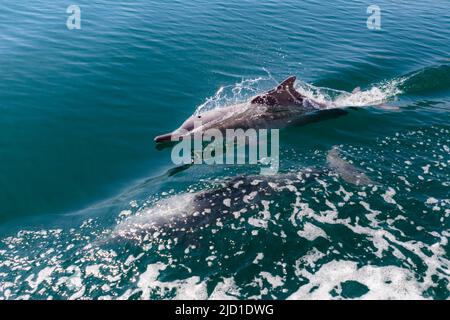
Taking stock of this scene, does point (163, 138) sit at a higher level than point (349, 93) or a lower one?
lower

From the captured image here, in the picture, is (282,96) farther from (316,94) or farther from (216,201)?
(216,201)

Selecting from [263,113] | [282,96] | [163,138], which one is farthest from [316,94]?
[163,138]

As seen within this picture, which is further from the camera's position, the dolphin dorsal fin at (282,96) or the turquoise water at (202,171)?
the dolphin dorsal fin at (282,96)

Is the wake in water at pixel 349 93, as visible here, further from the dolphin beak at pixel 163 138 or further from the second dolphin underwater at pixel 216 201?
the second dolphin underwater at pixel 216 201

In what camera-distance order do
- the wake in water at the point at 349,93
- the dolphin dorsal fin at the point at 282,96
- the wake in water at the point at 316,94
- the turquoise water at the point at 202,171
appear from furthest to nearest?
the wake in water at the point at 349,93 < the wake in water at the point at 316,94 < the dolphin dorsal fin at the point at 282,96 < the turquoise water at the point at 202,171

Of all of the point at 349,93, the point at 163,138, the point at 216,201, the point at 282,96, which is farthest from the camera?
the point at 349,93

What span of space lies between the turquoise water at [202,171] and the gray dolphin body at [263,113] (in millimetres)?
1265

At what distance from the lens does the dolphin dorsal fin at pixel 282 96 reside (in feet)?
63.8

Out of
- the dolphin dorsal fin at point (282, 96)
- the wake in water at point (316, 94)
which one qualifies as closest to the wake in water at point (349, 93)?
the wake in water at point (316, 94)

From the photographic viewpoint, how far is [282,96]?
784 inches

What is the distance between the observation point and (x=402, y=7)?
45469mm

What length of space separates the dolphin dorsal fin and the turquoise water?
202cm

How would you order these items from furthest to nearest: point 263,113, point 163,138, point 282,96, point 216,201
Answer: point 282,96, point 263,113, point 163,138, point 216,201

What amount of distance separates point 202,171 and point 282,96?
6.53 metres
